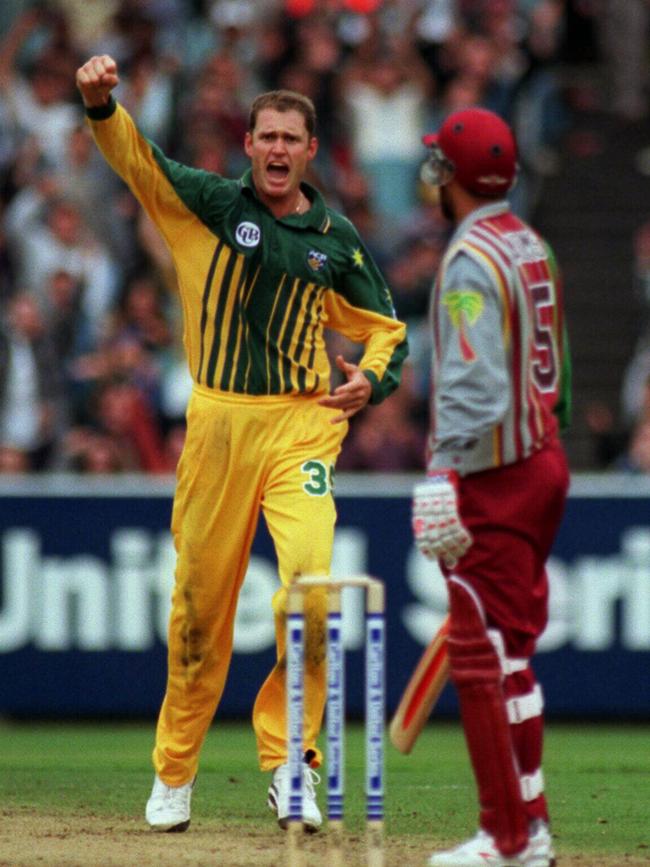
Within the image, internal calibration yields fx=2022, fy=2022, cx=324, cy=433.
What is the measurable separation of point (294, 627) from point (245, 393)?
1.74 m

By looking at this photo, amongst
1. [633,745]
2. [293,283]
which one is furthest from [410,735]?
[633,745]

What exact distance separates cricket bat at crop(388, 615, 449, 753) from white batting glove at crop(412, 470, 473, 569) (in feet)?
1.26

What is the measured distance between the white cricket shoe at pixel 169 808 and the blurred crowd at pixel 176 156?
5.21 meters

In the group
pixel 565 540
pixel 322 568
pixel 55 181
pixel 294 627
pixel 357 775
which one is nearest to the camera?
pixel 294 627

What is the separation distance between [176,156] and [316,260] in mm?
7363

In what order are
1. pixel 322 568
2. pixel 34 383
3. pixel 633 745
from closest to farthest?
pixel 322 568 → pixel 633 745 → pixel 34 383

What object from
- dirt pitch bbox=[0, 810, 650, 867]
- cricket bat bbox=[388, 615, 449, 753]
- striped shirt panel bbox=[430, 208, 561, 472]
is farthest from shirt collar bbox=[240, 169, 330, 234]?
dirt pitch bbox=[0, 810, 650, 867]

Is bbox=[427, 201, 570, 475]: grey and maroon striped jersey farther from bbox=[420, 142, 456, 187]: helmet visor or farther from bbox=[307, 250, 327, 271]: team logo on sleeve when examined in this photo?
bbox=[307, 250, 327, 271]: team logo on sleeve

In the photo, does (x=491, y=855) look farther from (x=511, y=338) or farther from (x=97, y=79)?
(x=97, y=79)

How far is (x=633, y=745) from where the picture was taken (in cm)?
1086

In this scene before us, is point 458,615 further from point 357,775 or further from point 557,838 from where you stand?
point 357,775

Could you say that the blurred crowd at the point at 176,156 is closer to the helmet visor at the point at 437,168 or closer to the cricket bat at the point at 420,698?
the cricket bat at the point at 420,698

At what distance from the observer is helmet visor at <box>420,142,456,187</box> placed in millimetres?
6316

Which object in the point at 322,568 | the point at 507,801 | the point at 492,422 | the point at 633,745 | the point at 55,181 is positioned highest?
the point at 55,181
